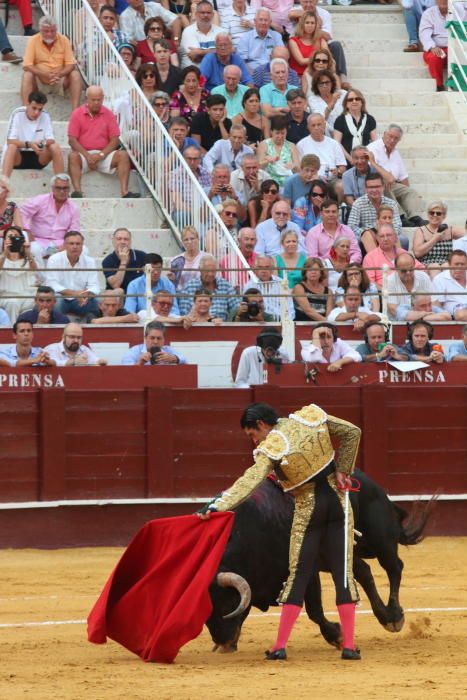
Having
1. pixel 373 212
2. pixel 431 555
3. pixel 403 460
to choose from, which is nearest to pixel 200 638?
pixel 431 555

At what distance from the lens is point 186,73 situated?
12812 millimetres

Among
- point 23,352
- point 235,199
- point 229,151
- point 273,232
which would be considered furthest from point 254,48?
point 23,352

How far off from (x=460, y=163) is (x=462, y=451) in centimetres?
431

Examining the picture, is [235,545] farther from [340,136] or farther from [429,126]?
[429,126]

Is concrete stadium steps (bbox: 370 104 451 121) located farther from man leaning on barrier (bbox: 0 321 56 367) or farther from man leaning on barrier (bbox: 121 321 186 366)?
man leaning on barrier (bbox: 0 321 56 367)

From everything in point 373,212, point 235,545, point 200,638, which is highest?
point 373,212

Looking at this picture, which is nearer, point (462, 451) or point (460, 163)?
point (462, 451)

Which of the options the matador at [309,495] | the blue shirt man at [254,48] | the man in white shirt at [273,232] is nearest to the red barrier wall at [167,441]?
the man in white shirt at [273,232]

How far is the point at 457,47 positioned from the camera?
49.1 feet

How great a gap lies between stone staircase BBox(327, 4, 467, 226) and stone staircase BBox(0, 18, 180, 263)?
252 cm

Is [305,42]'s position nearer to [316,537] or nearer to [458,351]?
[458,351]

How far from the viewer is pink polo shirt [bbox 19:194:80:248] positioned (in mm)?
11570

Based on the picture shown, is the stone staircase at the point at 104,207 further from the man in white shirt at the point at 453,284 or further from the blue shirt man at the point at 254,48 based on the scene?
the man in white shirt at the point at 453,284

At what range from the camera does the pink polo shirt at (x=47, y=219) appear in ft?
38.0
